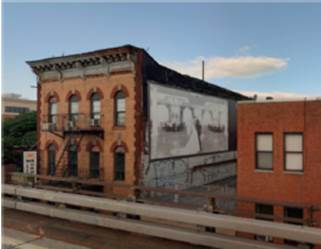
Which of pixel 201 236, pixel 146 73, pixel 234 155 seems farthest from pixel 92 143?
pixel 201 236

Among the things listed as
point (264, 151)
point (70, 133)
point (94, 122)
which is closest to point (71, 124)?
point (70, 133)

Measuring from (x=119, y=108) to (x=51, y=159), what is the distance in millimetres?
7004

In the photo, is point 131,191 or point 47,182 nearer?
point 131,191

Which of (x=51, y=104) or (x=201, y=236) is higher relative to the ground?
(x=51, y=104)

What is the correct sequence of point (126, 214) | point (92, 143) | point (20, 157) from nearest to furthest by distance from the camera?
Result: point (126, 214)
point (92, 143)
point (20, 157)

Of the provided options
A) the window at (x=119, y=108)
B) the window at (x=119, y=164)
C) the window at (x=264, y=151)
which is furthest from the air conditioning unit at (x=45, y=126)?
the window at (x=264, y=151)

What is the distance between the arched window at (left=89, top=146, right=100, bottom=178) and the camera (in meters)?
21.1

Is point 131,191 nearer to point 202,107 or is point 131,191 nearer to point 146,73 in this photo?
point 146,73

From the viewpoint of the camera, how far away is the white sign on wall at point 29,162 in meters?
21.8

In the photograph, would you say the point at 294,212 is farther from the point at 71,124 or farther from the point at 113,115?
the point at 71,124

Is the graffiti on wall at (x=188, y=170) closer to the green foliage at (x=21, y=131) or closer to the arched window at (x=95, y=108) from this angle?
the arched window at (x=95, y=108)

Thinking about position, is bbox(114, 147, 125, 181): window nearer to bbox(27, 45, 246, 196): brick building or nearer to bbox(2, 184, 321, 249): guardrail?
bbox(27, 45, 246, 196): brick building

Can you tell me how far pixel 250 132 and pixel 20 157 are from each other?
68.9 ft

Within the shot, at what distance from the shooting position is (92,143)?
838 inches
